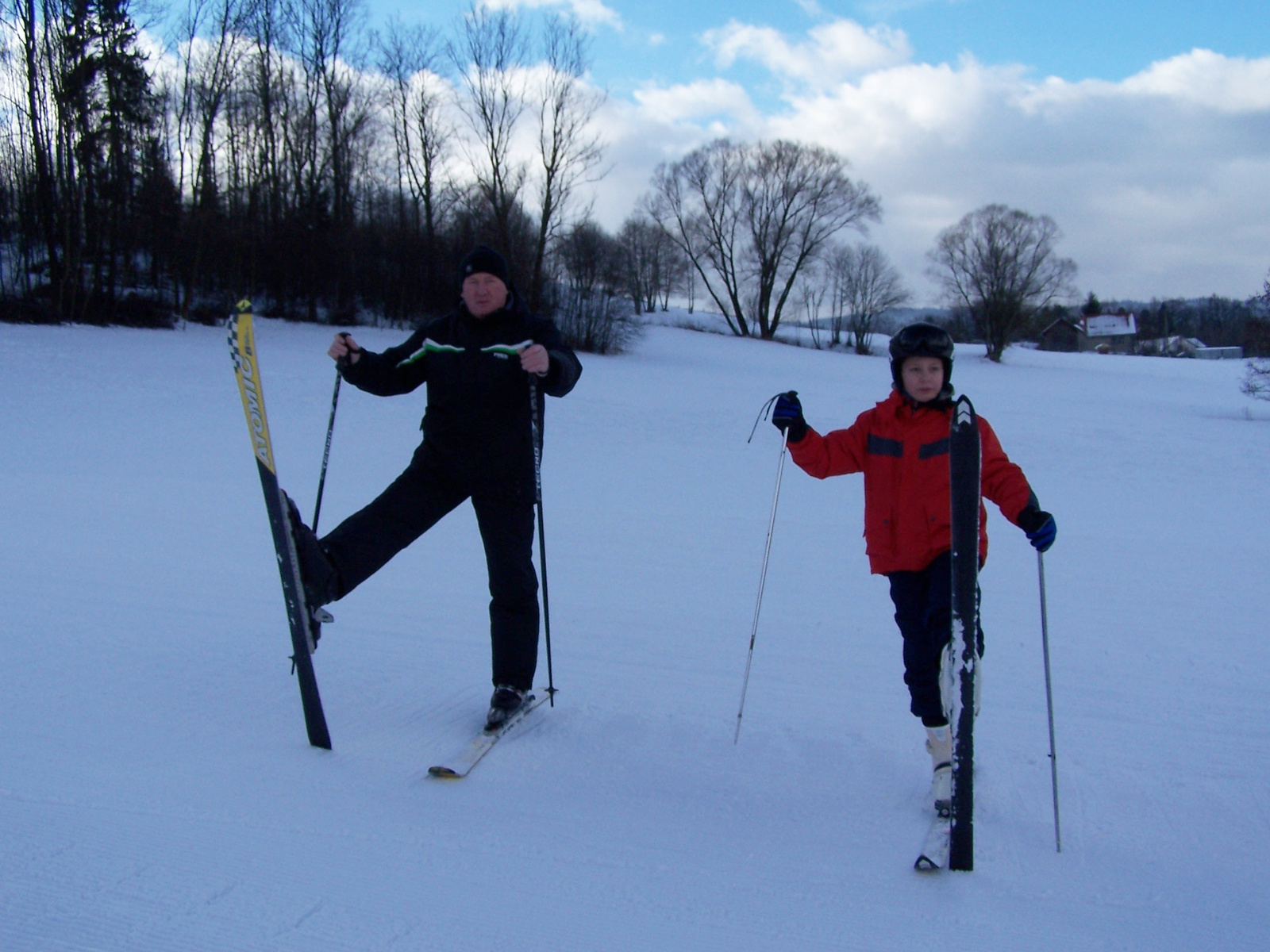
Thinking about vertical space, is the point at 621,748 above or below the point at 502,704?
below

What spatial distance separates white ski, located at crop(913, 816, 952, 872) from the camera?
89.1 inches

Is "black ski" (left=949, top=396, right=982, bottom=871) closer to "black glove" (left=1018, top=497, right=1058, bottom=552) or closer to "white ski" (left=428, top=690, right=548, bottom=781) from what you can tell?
"black glove" (left=1018, top=497, right=1058, bottom=552)

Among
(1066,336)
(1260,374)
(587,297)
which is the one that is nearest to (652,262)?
(587,297)

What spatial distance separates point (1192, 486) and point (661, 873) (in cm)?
959

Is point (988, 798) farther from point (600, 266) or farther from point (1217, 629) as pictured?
point (600, 266)

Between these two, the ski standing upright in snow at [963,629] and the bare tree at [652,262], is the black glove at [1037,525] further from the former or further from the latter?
the bare tree at [652,262]

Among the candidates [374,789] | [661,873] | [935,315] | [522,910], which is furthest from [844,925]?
[935,315]

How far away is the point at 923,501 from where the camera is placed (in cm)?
255

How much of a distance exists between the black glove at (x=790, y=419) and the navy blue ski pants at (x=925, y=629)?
56cm

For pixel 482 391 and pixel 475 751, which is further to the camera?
pixel 482 391

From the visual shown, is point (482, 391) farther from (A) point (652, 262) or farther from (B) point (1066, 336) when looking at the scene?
(B) point (1066, 336)

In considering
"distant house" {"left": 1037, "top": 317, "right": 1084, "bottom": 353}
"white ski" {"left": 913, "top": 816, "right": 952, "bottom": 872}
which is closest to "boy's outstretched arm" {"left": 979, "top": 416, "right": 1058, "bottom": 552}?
"white ski" {"left": 913, "top": 816, "right": 952, "bottom": 872}

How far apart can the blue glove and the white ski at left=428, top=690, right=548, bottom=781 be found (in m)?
1.90

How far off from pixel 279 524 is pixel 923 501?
2072 millimetres
